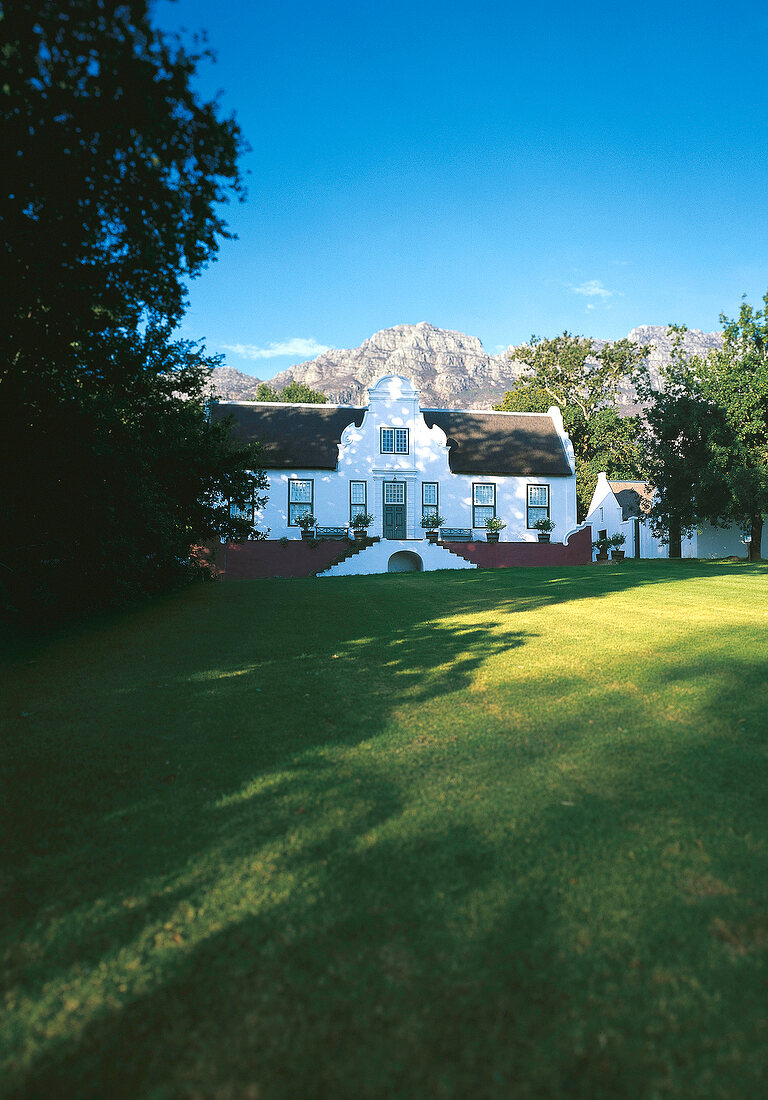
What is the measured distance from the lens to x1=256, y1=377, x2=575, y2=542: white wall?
35062 millimetres

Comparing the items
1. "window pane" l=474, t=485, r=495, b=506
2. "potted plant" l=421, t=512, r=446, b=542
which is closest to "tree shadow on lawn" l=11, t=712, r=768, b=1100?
"potted plant" l=421, t=512, r=446, b=542

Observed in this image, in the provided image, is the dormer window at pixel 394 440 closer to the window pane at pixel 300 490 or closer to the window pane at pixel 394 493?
the window pane at pixel 394 493

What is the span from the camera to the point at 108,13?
756 centimetres

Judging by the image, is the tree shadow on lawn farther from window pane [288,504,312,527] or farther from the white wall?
window pane [288,504,312,527]

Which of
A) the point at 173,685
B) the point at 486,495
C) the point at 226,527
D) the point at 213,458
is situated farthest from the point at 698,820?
the point at 486,495

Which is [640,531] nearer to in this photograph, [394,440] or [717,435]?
[717,435]

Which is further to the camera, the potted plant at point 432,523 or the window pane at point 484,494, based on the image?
the window pane at point 484,494

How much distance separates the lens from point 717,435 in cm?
3344

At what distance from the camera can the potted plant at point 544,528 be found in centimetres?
3647

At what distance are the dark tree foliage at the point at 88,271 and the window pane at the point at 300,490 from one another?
19.1m

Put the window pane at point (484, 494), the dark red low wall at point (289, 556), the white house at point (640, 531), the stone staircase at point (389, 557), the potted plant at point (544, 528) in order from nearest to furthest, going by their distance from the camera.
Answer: the dark red low wall at point (289, 556), the stone staircase at point (389, 557), the potted plant at point (544, 528), the window pane at point (484, 494), the white house at point (640, 531)

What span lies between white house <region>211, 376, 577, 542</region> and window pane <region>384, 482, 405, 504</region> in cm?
6

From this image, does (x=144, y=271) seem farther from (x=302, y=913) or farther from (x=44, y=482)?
(x=302, y=913)

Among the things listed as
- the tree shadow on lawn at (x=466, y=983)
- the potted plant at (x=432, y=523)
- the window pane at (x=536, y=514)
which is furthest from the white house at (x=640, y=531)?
the tree shadow on lawn at (x=466, y=983)
